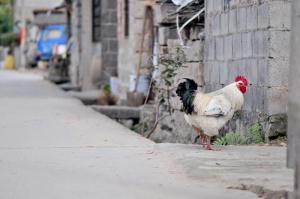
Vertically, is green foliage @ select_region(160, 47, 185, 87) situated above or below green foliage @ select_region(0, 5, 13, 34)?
below

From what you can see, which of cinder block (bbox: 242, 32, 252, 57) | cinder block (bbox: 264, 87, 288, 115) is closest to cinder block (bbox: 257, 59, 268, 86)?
cinder block (bbox: 264, 87, 288, 115)

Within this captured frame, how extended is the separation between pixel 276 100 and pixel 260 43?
738mm

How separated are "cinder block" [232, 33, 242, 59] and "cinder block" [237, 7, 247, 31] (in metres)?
0.12

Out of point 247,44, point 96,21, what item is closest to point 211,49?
point 247,44

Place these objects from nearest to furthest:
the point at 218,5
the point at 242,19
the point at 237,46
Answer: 1. the point at 242,19
2. the point at 237,46
3. the point at 218,5

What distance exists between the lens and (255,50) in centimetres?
944

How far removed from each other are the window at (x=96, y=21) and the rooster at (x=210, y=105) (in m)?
16.0

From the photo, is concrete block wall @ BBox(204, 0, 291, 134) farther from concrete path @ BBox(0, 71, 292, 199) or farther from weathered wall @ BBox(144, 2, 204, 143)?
concrete path @ BBox(0, 71, 292, 199)

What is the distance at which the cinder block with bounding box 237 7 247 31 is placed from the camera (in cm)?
980

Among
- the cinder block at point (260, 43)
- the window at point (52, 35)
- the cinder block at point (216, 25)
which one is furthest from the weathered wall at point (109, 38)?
the window at point (52, 35)

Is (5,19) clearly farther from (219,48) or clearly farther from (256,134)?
(256,134)

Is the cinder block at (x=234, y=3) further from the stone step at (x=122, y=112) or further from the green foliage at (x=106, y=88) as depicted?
the green foliage at (x=106, y=88)

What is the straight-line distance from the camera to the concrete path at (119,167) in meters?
6.48

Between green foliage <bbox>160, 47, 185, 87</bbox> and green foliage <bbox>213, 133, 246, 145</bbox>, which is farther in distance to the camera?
green foliage <bbox>160, 47, 185, 87</bbox>
